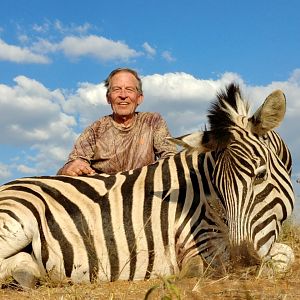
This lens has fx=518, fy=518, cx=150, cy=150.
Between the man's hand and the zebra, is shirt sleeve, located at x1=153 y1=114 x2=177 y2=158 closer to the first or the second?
the man's hand

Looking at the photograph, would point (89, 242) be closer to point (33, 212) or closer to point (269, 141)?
point (33, 212)

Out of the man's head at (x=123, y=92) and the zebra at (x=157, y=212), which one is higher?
the man's head at (x=123, y=92)

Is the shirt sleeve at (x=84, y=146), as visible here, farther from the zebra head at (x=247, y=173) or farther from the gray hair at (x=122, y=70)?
the zebra head at (x=247, y=173)

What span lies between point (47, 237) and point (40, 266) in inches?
9.1

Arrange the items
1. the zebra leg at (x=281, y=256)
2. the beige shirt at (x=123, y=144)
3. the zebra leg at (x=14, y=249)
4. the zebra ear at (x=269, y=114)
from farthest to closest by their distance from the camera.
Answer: the beige shirt at (x=123, y=144) → the zebra leg at (x=14, y=249) → the zebra leg at (x=281, y=256) → the zebra ear at (x=269, y=114)

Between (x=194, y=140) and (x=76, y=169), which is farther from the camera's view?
(x=76, y=169)

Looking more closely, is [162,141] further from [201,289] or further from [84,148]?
[201,289]

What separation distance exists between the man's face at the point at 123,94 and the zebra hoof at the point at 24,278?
8.00 ft

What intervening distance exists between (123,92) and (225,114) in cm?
231

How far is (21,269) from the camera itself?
3.93 metres

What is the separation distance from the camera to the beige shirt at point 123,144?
562 centimetres

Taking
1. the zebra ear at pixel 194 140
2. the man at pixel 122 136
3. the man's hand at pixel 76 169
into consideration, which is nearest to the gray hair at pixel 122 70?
the man at pixel 122 136

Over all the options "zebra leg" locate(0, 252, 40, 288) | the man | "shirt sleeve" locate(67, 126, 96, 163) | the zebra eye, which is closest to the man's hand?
the man

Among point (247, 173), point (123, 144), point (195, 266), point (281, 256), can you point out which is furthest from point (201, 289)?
point (123, 144)
